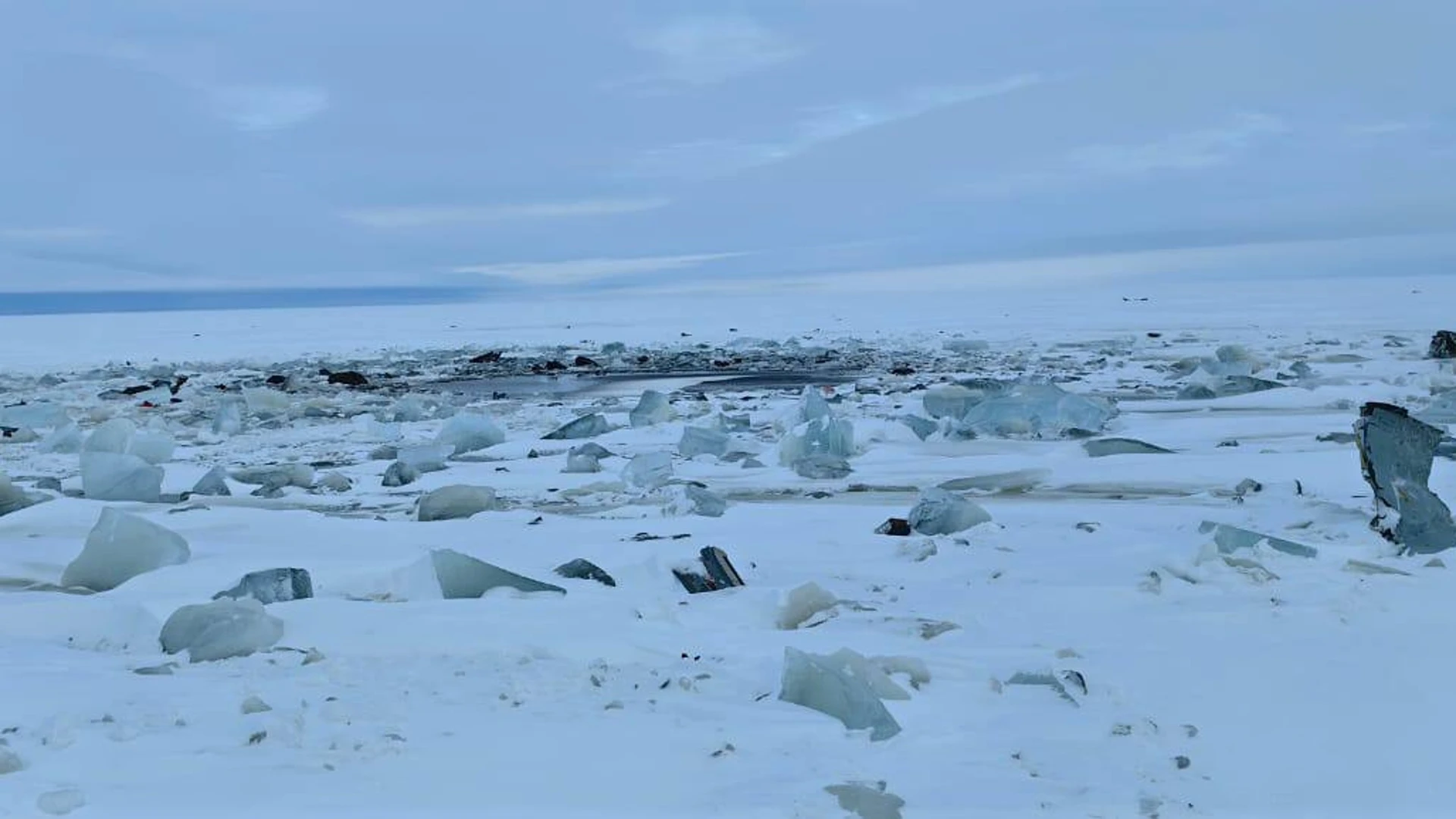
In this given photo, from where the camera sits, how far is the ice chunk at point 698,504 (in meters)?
3.54

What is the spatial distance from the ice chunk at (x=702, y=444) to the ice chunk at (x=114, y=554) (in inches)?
94.8

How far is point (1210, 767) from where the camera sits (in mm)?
1648

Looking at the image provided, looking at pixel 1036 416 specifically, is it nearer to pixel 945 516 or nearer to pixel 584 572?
pixel 945 516

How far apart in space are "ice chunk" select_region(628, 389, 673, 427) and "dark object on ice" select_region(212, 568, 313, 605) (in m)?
3.50

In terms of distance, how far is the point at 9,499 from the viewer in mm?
3660

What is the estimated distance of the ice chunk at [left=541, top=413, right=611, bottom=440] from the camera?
5.66 m

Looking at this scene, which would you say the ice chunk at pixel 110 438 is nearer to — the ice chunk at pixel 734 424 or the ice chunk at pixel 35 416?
the ice chunk at pixel 35 416

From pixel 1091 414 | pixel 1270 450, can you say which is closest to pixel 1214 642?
pixel 1270 450

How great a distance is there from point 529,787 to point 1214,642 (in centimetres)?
131

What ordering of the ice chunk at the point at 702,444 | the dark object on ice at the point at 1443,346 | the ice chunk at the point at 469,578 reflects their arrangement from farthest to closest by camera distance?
the dark object on ice at the point at 1443,346, the ice chunk at the point at 702,444, the ice chunk at the point at 469,578

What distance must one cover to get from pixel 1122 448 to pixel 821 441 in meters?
1.17

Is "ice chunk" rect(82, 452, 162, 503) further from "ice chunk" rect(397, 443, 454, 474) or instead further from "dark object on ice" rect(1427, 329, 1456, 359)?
"dark object on ice" rect(1427, 329, 1456, 359)

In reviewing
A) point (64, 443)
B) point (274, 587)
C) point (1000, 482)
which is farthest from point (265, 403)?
point (274, 587)

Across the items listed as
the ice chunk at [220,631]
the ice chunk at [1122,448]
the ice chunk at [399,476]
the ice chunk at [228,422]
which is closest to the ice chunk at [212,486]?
the ice chunk at [399,476]
